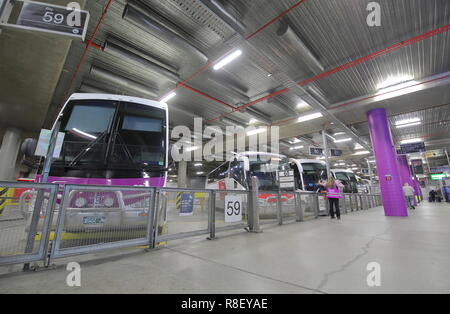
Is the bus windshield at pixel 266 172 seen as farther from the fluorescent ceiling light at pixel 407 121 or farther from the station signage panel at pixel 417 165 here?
the station signage panel at pixel 417 165

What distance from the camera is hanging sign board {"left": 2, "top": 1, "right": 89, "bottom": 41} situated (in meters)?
2.87

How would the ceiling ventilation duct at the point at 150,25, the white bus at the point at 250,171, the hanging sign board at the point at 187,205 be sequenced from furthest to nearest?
1. the white bus at the point at 250,171
2. the ceiling ventilation duct at the point at 150,25
3. the hanging sign board at the point at 187,205

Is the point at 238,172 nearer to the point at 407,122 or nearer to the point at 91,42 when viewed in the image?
the point at 91,42

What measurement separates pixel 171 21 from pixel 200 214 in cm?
527

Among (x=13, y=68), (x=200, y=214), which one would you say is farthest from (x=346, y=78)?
(x=13, y=68)

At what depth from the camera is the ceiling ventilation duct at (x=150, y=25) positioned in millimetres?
4857

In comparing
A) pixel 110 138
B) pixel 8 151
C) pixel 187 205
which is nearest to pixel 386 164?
pixel 187 205

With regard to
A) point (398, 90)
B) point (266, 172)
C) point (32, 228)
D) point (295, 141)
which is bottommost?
point (32, 228)

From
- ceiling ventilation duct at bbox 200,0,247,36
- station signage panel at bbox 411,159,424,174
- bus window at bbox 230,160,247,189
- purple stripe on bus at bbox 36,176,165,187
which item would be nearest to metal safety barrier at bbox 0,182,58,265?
purple stripe on bus at bbox 36,176,165,187

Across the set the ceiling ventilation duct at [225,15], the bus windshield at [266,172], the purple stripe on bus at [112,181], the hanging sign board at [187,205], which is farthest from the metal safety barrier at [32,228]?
the bus windshield at [266,172]

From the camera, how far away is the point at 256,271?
1927 millimetres

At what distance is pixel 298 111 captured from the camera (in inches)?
416

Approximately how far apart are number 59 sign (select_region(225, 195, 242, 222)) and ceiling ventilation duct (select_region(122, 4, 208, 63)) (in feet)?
15.3

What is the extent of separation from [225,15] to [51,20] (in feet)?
11.4
